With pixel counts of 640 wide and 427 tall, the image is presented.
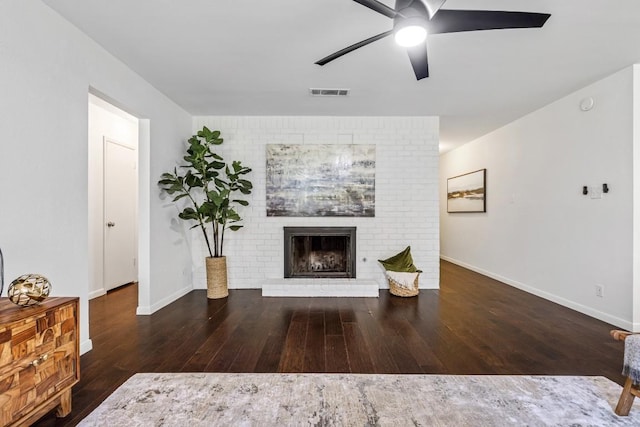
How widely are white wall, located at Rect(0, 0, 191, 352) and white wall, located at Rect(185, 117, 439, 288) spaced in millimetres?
1819

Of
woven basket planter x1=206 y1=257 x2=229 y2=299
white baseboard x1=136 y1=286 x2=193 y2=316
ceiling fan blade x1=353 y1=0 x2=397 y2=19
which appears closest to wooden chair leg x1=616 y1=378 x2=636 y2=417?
ceiling fan blade x1=353 y1=0 x2=397 y2=19

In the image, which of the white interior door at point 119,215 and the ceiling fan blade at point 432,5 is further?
the white interior door at point 119,215

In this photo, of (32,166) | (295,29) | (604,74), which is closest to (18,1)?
(32,166)

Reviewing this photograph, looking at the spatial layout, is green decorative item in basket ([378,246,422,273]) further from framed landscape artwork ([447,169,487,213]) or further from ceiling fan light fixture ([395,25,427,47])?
ceiling fan light fixture ([395,25,427,47])

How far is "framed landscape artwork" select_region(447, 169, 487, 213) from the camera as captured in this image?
549cm

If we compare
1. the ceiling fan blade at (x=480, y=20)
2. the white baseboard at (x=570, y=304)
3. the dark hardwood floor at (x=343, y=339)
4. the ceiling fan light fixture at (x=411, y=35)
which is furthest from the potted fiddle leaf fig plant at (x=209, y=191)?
the white baseboard at (x=570, y=304)

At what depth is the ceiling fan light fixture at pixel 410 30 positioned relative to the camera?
174cm

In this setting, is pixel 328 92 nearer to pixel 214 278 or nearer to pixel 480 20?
pixel 480 20

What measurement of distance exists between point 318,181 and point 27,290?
11.4ft

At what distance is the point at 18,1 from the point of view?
1.91 metres

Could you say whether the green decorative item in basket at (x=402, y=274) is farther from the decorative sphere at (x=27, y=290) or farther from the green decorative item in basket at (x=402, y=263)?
the decorative sphere at (x=27, y=290)

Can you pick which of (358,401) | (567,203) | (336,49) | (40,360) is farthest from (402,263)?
(40,360)

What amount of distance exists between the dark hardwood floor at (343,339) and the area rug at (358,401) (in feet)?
0.41

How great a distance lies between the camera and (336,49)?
8.75 ft
